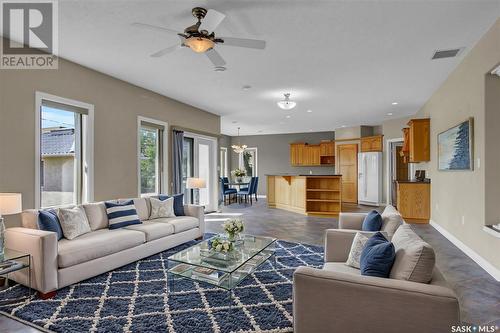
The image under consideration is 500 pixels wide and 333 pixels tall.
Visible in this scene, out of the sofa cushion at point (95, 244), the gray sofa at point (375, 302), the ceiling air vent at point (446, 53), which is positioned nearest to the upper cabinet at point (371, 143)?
the ceiling air vent at point (446, 53)

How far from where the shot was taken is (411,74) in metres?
4.82

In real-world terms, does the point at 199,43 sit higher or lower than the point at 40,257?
higher

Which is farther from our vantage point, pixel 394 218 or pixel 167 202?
pixel 167 202

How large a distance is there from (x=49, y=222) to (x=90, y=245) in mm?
527

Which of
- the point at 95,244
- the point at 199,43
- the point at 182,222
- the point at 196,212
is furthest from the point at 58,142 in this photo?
the point at 199,43

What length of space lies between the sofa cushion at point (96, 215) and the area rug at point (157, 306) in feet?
2.52

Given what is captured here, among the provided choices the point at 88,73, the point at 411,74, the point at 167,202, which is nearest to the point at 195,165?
the point at 167,202

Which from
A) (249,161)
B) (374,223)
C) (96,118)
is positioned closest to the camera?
(374,223)

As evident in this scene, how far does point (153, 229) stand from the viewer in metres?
4.12

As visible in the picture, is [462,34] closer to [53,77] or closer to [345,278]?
[345,278]

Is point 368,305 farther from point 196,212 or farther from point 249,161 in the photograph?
point 249,161

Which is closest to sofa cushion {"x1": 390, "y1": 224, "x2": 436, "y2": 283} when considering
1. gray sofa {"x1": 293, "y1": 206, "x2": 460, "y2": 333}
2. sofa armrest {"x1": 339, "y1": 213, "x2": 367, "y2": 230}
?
gray sofa {"x1": 293, "y1": 206, "x2": 460, "y2": 333}

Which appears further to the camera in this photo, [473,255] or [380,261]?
[473,255]

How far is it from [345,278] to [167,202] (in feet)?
12.3
